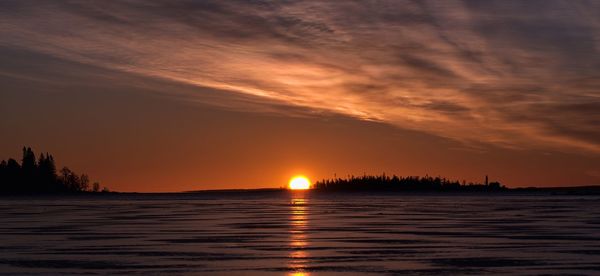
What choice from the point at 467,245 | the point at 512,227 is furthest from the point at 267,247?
the point at 512,227

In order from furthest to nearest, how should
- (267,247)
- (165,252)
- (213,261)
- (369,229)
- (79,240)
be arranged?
1. (369,229)
2. (79,240)
3. (267,247)
4. (165,252)
5. (213,261)

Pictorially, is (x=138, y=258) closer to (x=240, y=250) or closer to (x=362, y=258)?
(x=240, y=250)

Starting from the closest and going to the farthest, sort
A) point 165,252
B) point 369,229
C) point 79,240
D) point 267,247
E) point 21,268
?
point 21,268 → point 165,252 → point 267,247 → point 79,240 → point 369,229

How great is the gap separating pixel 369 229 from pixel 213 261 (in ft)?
58.0

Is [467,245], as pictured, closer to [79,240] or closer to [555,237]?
[555,237]

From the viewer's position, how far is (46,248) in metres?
30.5

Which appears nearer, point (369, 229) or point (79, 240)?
point (79, 240)

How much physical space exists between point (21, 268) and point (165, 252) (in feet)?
19.6

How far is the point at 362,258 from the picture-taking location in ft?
88.1

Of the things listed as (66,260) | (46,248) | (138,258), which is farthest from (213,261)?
(46,248)

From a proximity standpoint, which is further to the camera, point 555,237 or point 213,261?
point 555,237

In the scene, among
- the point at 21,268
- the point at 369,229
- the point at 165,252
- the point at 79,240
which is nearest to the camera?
the point at 21,268

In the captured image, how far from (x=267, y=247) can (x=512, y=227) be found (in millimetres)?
17464

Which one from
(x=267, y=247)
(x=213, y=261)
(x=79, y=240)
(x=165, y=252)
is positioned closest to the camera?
(x=213, y=261)
